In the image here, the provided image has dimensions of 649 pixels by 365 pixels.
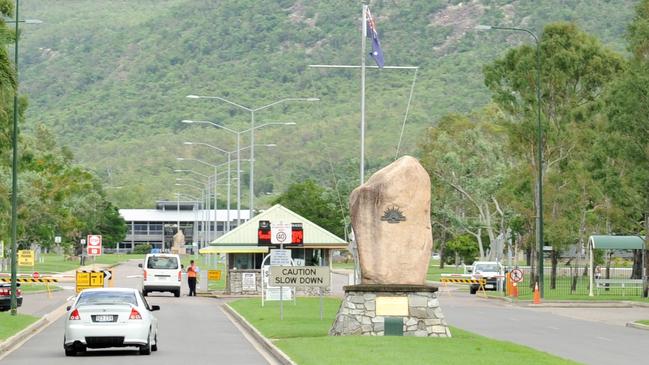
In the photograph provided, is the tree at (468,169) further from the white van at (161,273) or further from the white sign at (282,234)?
the white sign at (282,234)

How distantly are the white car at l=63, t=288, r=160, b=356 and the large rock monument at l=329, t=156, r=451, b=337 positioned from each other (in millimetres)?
5309

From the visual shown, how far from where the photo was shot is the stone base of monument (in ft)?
102

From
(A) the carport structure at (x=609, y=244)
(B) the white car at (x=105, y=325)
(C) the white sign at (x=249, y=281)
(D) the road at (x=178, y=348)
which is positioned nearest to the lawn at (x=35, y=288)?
(C) the white sign at (x=249, y=281)

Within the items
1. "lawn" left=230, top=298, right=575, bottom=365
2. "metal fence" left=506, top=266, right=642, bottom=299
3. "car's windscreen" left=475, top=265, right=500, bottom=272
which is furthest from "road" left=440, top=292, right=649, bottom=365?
"car's windscreen" left=475, top=265, right=500, bottom=272

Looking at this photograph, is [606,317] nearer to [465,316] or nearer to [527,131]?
[465,316]

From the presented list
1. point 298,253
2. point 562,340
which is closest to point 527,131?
point 298,253

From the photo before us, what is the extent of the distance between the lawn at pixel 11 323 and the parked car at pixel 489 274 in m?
33.7

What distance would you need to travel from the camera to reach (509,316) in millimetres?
47375

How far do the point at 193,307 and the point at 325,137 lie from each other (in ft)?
466

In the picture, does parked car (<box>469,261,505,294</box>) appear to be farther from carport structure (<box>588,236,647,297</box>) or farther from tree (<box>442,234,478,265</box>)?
tree (<box>442,234,478,265</box>)

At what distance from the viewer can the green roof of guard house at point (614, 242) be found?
210 feet

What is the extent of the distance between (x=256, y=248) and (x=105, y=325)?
127ft

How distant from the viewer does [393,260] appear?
105ft

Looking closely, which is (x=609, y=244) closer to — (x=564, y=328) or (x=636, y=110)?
(x=636, y=110)
